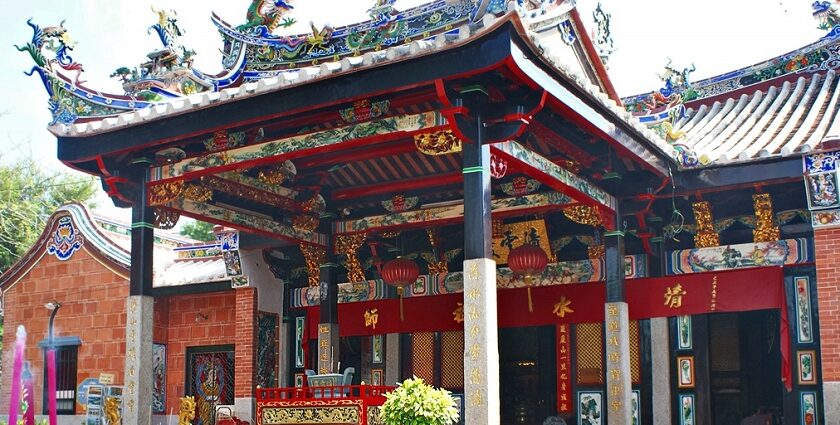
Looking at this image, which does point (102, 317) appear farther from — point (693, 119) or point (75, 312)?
point (693, 119)

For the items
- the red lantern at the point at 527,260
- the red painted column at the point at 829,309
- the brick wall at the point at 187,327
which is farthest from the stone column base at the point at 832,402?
the brick wall at the point at 187,327

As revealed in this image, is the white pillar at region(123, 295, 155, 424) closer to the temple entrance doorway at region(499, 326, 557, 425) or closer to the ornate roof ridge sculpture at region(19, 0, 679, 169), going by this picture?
the ornate roof ridge sculpture at region(19, 0, 679, 169)

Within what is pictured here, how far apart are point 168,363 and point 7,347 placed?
3.06 m

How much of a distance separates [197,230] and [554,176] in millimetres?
22574

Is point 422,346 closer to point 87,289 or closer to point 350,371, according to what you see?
point 350,371

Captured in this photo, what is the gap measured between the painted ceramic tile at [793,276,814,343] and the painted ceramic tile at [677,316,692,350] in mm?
1240

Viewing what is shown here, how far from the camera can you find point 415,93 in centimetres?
860

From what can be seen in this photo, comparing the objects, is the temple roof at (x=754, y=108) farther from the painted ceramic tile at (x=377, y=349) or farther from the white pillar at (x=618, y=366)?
the painted ceramic tile at (x=377, y=349)

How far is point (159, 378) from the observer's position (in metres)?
14.9

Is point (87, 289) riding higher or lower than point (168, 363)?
higher

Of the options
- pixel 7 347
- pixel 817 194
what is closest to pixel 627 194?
pixel 817 194

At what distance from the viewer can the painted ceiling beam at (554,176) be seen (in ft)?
28.8

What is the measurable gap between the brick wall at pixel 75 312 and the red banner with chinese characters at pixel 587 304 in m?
3.24

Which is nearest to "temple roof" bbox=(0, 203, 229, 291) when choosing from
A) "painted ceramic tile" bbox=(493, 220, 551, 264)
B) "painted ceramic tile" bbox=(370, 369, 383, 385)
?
"painted ceramic tile" bbox=(370, 369, 383, 385)
